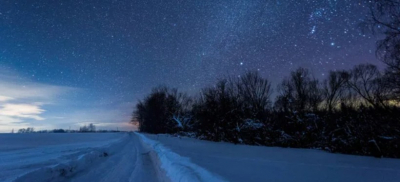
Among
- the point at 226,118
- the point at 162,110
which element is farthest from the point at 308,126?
the point at 162,110

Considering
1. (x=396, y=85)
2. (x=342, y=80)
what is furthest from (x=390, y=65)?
(x=342, y=80)

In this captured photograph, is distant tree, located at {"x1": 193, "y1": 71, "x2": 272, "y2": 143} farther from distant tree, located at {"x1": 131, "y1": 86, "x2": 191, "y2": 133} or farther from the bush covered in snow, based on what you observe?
distant tree, located at {"x1": 131, "y1": 86, "x2": 191, "y2": 133}

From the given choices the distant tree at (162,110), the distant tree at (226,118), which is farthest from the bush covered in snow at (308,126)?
the distant tree at (162,110)

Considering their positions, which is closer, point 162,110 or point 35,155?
point 35,155

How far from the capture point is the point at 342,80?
161ft

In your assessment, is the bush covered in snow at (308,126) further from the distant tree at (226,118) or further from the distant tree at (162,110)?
the distant tree at (162,110)

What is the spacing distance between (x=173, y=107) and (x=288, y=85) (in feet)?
104

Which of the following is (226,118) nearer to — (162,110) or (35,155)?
(35,155)

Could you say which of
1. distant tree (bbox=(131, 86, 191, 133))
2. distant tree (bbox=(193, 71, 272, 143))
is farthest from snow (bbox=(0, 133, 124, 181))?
distant tree (bbox=(131, 86, 191, 133))

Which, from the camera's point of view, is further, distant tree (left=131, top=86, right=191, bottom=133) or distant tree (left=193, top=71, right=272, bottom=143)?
distant tree (left=131, top=86, right=191, bottom=133)

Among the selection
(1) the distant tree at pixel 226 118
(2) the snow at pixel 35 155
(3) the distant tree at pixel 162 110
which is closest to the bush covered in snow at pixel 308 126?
(1) the distant tree at pixel 226 118

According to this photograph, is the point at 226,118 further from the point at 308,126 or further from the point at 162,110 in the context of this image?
the point at 162,110

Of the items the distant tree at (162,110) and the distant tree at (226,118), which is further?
the distant tree at (162,110)

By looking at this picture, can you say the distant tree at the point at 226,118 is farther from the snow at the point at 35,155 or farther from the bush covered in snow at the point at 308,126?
the snow at the point at 35,155
